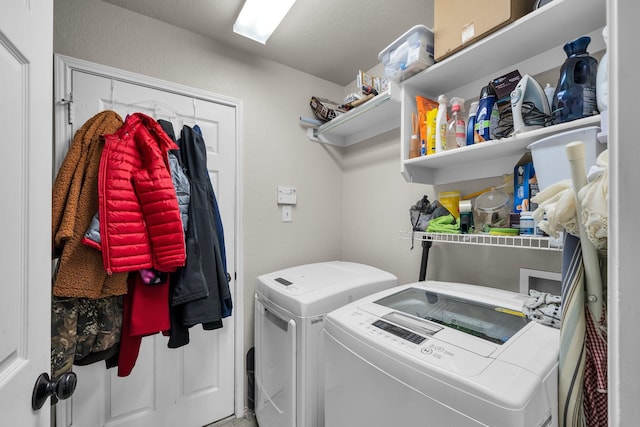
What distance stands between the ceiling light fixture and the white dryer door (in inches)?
60.8

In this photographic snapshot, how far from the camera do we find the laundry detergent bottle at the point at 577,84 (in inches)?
33.1

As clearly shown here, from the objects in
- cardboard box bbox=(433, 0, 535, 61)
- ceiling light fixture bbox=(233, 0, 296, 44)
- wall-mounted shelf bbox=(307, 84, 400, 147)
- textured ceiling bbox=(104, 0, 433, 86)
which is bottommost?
wall-mounted shelf bbox=(307, 84, 400, 147)

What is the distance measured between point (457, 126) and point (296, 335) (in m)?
1.20

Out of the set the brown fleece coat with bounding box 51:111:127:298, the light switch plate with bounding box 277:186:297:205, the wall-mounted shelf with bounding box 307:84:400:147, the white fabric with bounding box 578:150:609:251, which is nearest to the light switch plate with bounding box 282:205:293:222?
the light switch plate with bounding box 277:186:297:205

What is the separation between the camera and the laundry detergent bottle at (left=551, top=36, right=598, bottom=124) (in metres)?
0.84

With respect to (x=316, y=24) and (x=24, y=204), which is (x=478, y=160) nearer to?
(x=316, y=24)

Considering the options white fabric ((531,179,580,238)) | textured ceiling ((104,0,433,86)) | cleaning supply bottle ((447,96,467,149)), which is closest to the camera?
white fabric ((531,179,580,238))

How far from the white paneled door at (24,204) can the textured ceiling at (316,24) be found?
107cm

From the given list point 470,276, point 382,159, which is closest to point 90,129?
point 382,159

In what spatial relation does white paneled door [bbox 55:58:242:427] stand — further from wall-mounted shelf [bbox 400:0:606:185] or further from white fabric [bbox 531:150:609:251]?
white fabric [bbox 531:150:609:251]

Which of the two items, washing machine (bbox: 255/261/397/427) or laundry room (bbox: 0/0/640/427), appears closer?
laundry room (bbox: 0/0/640/427)

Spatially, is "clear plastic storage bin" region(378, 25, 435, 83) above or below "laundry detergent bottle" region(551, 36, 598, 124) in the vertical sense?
above

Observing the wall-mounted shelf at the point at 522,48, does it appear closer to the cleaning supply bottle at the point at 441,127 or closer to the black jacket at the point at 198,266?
the cleaning supply bottle at the point at 441,127

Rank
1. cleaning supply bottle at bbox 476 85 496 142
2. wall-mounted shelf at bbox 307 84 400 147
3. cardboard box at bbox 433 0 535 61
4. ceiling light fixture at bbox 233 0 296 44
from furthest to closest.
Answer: wall-mounted shelf at bbox 307 84 400 147
ceiling light fixture at bbox 233 0 296 44
cleaning supply bottle at bbox 476 85 496 142
cardboard box at bbox 433 0 535 61
